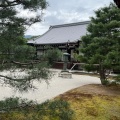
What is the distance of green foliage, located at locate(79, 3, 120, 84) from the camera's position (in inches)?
489

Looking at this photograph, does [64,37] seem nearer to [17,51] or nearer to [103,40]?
[103,40]

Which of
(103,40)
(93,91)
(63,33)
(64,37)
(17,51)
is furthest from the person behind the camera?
(63,33)

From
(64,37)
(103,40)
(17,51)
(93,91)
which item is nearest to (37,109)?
(17,51)

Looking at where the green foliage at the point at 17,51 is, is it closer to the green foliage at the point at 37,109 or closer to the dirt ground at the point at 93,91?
the green foliage at the point at 37,109

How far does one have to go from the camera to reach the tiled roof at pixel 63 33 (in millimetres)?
28175

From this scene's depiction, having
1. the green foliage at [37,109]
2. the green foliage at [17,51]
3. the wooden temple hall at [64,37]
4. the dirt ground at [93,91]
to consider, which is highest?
the wooden temple hall at [64,37]

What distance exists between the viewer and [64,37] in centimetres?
2903

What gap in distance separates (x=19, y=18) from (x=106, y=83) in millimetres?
8622

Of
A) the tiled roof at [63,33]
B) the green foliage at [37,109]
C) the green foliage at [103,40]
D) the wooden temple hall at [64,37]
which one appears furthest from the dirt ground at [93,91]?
the tiled roof at [63,33]

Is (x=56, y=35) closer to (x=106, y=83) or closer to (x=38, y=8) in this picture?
(x=106, y=83)

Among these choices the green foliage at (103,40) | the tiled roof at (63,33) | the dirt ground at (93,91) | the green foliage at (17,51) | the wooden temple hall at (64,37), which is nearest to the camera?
the green foliage at (17,51)

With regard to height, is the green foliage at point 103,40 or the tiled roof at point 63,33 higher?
the tiled roof at point 63,33

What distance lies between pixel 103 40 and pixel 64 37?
16.4 meters

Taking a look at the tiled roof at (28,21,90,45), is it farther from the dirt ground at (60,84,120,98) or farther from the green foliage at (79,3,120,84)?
the dirt ground at (60,84,120,98)
